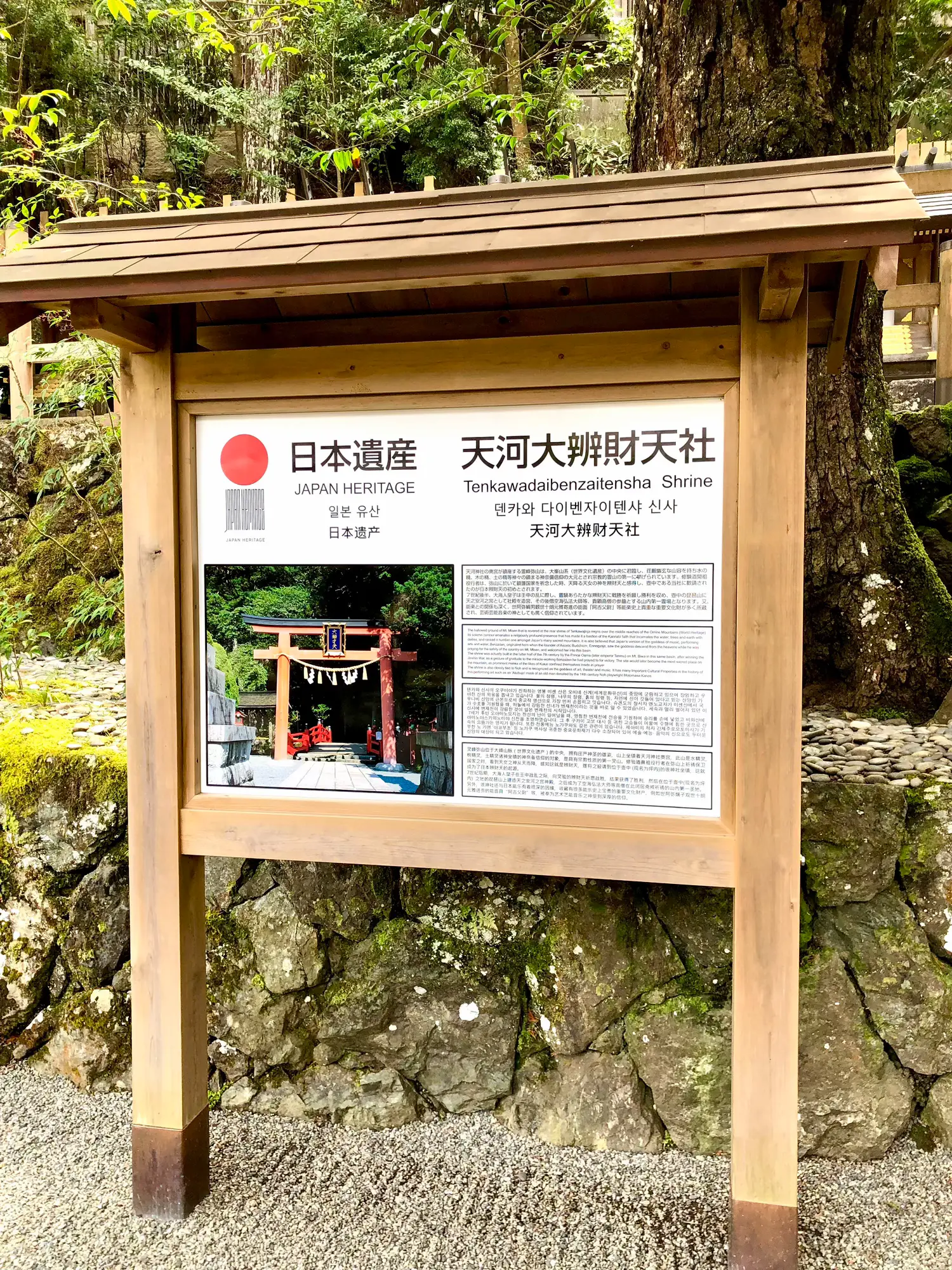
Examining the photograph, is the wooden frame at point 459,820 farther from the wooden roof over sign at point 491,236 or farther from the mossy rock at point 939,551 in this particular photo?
the mossy rock at point 939,551

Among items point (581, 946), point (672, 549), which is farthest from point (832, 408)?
point (581, 946)

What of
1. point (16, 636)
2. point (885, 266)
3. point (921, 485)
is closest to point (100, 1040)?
point (16, 636)

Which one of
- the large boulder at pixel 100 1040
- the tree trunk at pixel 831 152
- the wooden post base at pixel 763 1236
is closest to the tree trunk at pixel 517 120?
the tree trunk at pixel 831 152

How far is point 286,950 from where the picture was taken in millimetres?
2934

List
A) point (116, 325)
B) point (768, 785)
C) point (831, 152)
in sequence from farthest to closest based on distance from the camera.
Answer: 1. point (831, 152)
2. point (116, 325)
3. point (768, 785)

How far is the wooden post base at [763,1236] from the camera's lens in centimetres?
211

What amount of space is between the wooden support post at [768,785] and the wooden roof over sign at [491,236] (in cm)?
26

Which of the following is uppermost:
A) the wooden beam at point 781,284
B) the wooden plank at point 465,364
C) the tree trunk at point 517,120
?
the tree trunk at point 517,120

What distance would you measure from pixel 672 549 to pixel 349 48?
11.9 meters

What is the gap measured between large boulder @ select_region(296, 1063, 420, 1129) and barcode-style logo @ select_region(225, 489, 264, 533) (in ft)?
6.39

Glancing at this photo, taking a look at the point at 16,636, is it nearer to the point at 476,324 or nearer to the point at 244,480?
the point at 244,480

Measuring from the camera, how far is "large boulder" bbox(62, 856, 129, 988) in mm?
3070

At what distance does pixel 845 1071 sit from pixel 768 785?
125 centimetres

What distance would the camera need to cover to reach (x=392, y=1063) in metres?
2.89
